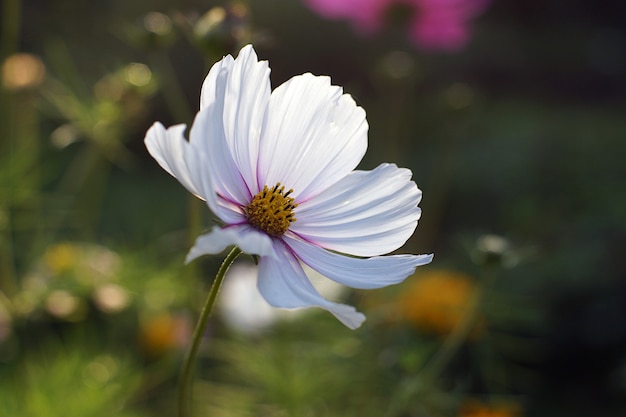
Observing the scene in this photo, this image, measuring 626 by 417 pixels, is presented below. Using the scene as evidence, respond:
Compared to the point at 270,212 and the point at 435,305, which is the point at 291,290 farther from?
the point at 435,305

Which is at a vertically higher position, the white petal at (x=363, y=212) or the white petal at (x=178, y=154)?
the white petal at (x=363, y=212)

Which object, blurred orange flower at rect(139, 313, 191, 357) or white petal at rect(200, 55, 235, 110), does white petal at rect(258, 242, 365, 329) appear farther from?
blurred orange flower at rect(139, 313, 191, 357)

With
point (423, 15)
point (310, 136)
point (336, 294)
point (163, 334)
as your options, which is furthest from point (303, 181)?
point (423, 15)

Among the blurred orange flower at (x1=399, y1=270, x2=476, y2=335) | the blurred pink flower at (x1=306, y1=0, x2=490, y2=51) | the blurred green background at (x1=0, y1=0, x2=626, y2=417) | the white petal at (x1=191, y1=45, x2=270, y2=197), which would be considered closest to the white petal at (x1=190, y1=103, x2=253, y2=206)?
the white petal at (x1=191, y1=45, x2=270, y2=197)

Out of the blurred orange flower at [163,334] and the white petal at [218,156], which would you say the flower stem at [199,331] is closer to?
the white petal at [218,156]

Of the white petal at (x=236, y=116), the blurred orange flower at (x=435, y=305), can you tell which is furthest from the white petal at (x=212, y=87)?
the blurred orange flower at (x=435, y=305)
